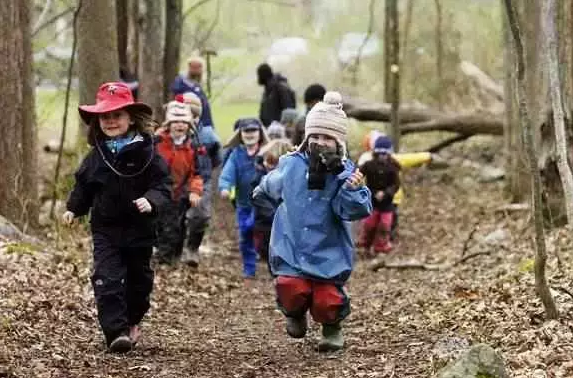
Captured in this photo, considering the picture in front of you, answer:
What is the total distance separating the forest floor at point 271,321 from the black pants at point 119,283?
9.6 inches

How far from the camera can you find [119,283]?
7004 mm

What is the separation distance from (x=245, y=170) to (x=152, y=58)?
3553mm

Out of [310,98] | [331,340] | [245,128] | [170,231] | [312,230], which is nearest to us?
[312,230]

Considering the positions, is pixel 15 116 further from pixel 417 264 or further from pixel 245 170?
pixel 417 264

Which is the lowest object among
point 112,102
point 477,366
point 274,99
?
point 477,366

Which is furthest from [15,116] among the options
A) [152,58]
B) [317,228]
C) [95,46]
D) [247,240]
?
[317,228]

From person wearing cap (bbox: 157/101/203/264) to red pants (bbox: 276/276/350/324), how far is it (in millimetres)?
3549

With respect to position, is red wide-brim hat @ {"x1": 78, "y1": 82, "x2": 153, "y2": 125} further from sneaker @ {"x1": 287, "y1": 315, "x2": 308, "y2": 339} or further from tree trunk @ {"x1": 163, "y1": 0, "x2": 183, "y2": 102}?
tree trunk @ {"x1": 163, "y1": 0, "x2": 183, "y2": 102}

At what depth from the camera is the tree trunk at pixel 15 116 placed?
35.2ft

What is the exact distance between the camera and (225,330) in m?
8.42

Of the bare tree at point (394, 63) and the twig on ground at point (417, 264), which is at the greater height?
the bare tree at point (394, 63)

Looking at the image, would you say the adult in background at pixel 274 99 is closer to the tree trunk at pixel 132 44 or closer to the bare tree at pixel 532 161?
the tree trunk at pixel 132 44

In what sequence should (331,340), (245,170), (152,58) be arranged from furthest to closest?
(152,58)
(245,170)
(331,340)

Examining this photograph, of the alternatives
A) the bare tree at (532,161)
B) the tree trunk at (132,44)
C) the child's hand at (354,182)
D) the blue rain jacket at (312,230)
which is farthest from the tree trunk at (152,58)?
the bare tree at (532,161)
